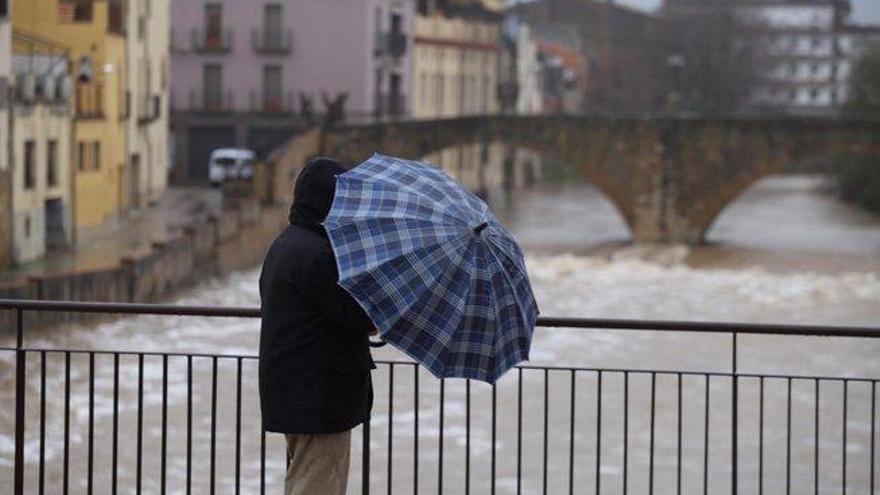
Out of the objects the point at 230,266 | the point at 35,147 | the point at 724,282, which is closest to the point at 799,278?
the point at 724,282

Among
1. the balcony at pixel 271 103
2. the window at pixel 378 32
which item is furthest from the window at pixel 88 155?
the window at pixel 378 32

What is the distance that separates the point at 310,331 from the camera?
589 cm

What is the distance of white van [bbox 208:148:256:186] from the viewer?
45531 mm

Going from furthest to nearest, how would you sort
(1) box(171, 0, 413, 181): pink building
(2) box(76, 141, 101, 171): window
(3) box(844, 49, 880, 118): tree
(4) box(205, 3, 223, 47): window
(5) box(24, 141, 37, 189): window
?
1. (3) box(844, 49, 880, 118): tree
2. (4) box(205, 3, 223, 47): window
3. (1) box(171, 0, 413, 181): pink building
4. (2) box(76, 141, 101, 171): window
5. (5) box(24, 141, 37, 189): window

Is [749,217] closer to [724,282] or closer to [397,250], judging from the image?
[724,282]

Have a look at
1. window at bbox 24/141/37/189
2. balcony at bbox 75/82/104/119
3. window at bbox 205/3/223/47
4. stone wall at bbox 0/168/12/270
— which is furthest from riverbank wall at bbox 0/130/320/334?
window at bbox 205/3/223/47

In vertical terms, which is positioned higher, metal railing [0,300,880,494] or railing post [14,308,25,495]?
railing post [14,308,25,495]

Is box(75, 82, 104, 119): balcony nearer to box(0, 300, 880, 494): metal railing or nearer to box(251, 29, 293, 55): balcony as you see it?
box(0, 300, 880, 494): metal railing

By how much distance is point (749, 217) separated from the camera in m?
53.4

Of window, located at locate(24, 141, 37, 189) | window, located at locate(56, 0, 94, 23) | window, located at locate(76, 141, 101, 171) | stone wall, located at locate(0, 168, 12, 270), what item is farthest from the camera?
window, located at locate(56, 0, 94, 23)

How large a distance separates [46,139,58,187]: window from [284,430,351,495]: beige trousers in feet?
89.1

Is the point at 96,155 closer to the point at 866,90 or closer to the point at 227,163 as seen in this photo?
the point at 227,163

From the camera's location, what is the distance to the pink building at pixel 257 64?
2039 inches

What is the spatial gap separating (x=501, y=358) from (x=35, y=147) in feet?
86.8
